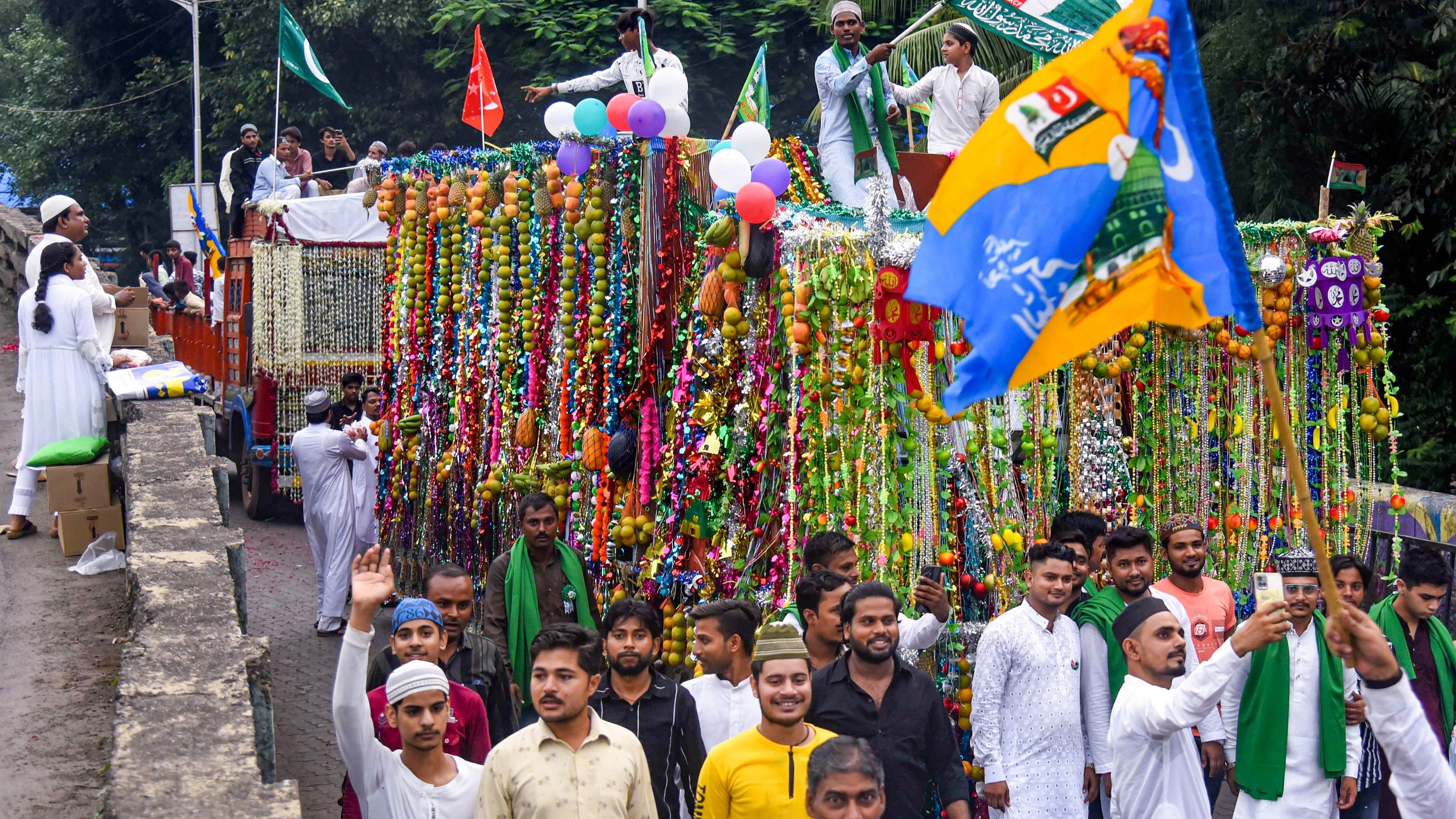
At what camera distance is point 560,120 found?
859cm

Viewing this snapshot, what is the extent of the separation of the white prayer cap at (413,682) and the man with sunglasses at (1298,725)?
10.4 ft

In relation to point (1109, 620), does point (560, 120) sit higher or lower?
higher

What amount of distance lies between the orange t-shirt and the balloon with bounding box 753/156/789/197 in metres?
2.60

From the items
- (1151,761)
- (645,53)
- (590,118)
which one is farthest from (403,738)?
(645,53)

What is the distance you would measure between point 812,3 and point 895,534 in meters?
16.6

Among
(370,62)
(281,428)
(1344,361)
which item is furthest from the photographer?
(370,62)

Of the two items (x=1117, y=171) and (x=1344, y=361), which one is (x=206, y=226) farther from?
(x=1117, y=171)

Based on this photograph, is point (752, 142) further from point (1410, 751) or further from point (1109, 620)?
point (1410, 751)

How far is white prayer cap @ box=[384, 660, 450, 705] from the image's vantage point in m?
4.64

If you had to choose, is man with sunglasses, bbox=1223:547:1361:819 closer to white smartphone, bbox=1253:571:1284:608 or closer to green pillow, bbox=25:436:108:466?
white smartphone, bbox=1253:571:1284:608

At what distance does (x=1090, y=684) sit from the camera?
20.2ft

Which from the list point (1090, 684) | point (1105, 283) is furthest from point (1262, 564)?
point (1105, 283)

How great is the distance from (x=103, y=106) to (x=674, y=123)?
90.8ft

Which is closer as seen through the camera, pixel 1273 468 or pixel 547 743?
pixel 547 743
